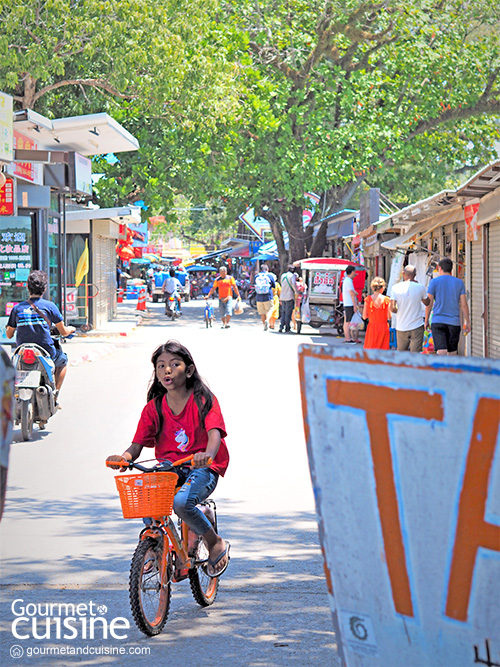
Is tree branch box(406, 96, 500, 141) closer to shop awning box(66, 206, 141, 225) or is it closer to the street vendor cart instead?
the street vendor cart

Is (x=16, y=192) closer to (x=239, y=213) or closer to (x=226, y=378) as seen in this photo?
(x=226, y=378)

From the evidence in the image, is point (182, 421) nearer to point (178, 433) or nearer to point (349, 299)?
point (178, 433)

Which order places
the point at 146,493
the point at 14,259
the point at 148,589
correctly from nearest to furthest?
the point at 146,493
the point at 148,589
the point at 14,259

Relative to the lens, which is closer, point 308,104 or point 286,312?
point 286,312

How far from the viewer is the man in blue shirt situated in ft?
43.8

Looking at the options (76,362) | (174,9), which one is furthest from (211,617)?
(174,9)

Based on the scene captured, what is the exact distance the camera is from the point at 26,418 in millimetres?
9797

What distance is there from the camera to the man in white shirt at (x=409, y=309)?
1483cm

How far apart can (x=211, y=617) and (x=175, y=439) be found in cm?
87

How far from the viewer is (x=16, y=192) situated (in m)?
18.7

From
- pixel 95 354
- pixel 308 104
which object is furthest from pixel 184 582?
pixel 308 104

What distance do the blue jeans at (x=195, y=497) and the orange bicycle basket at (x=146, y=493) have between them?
0.42 ft

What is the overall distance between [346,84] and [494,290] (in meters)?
18.2

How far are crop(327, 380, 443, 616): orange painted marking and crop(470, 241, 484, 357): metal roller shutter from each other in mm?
13962
